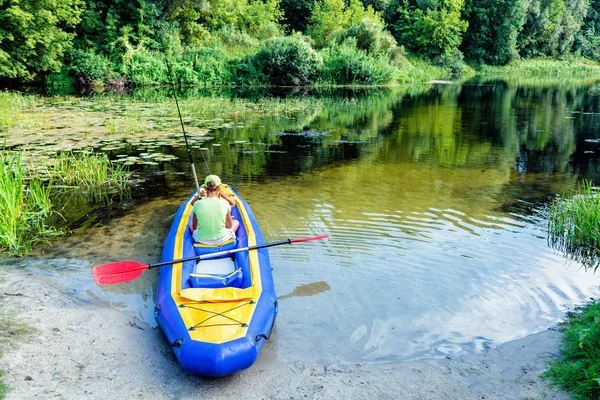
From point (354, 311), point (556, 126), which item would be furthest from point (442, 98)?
point (354, 311)

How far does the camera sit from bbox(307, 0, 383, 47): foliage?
40250mm

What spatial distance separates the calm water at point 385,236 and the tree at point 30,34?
12985mm

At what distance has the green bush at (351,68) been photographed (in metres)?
30.3

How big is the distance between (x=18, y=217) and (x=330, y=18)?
37925mm

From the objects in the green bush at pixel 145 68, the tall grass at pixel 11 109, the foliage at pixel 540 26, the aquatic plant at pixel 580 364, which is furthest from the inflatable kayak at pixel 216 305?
the foliage at pixel 540 26

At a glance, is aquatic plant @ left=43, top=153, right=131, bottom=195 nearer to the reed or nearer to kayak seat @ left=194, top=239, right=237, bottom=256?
the reed

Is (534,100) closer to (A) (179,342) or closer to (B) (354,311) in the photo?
(B) (354,311)

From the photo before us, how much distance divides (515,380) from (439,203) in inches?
182

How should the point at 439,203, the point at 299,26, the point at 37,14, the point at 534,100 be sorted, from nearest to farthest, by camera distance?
1. the point at 439,203
2. the point at 37,14
3. the point at 534,100
4. the point at 299,26

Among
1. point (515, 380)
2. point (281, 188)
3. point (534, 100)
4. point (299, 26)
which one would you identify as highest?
point (299, 26)

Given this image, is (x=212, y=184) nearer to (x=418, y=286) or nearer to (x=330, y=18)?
(x=418, y=286)

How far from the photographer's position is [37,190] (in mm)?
6879

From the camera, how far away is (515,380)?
3701 mm

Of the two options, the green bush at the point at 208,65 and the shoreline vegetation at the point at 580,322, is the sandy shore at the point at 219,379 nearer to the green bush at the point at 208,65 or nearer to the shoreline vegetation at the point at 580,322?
the shoreline vegetation at the point at 580,322
